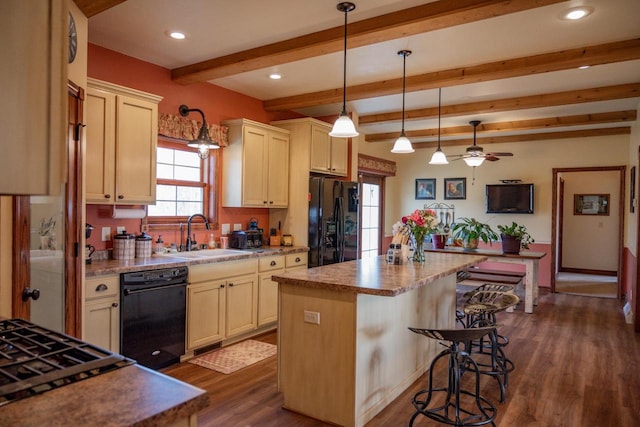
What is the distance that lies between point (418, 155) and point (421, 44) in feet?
17.3

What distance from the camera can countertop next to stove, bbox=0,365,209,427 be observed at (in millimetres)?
899

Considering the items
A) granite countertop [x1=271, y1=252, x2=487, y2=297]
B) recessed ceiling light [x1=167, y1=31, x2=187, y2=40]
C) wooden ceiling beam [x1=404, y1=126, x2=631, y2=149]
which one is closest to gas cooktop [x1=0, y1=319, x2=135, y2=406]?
granite countertop [x1=271, y1=252, x2=487, y2=297]

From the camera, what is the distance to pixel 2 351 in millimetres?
1227

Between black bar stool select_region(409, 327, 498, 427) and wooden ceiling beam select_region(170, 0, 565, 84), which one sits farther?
wooden ceiling beam select_region(170, 0, 565, 84)

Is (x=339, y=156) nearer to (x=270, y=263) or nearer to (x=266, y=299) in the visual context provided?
(x=270, y=263)

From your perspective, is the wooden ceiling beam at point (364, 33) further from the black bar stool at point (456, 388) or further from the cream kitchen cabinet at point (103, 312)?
the cream kitchen cabinet at point (103, 312)

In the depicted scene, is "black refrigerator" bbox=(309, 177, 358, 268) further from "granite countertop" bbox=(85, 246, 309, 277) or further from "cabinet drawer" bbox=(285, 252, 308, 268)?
"granite countertop" bbox=(85, 246, 309, 277)

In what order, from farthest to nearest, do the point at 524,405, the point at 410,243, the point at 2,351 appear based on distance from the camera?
the point at 410,243 < the point at 524,405 < the point at 2,351

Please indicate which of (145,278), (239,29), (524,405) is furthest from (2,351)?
(524,405)

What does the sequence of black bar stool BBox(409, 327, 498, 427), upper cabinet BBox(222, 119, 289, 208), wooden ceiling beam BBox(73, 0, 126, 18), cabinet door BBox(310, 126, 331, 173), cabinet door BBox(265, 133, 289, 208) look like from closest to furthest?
black bar stool BBox(409, 327, 498, 427) < wooden ceiling beam BBox(73, 0, 126, 18) < upper cabinet BBox(222, 119, 289, 208) < cabinet door BBox(265, 133, 289, 208) < cabinet door BBox(310, 126, 331, 173)

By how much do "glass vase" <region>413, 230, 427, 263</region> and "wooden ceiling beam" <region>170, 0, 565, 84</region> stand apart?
1549mm

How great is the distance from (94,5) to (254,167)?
2405 mm

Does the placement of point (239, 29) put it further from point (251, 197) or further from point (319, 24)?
point (251, 197)

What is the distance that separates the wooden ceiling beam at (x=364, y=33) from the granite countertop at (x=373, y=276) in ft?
5.48
